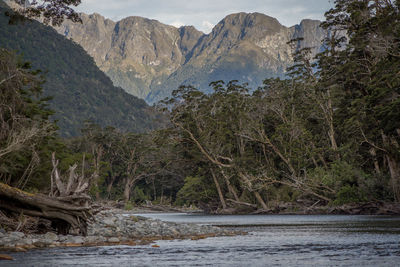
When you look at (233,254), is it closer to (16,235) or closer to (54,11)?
(16,235)

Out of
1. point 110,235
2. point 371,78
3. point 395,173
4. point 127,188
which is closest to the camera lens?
point 110,235

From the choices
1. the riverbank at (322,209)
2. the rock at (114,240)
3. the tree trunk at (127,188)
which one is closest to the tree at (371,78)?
the riverbank at (322,209)

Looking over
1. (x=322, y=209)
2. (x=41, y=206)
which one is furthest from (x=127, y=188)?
(x=41, y=206)

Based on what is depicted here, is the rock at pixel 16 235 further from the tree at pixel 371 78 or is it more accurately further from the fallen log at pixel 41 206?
the tree at pixel 371 78

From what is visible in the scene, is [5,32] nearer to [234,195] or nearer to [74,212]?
[234,195]

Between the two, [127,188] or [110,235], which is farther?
[127,188]

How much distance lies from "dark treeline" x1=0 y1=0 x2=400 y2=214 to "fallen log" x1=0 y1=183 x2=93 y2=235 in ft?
13.8

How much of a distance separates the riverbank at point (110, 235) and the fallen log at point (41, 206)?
777 mm

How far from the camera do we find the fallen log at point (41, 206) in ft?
63.7

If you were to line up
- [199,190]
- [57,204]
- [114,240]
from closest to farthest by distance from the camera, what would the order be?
[57,204], [114,240], [199,190]

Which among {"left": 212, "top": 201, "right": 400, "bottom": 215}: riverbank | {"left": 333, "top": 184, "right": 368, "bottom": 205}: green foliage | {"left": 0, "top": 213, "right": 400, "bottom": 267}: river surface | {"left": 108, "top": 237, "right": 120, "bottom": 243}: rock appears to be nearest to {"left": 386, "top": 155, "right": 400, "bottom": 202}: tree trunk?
{"left": 212, "top": 201, "right": 400, "bottom": 215}: riverbank

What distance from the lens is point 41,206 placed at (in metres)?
19.6

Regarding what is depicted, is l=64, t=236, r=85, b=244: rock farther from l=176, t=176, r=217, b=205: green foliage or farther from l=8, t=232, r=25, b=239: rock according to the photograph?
l=176, t=176, r=217, b=205: green foliage

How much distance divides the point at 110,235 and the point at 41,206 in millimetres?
4695
